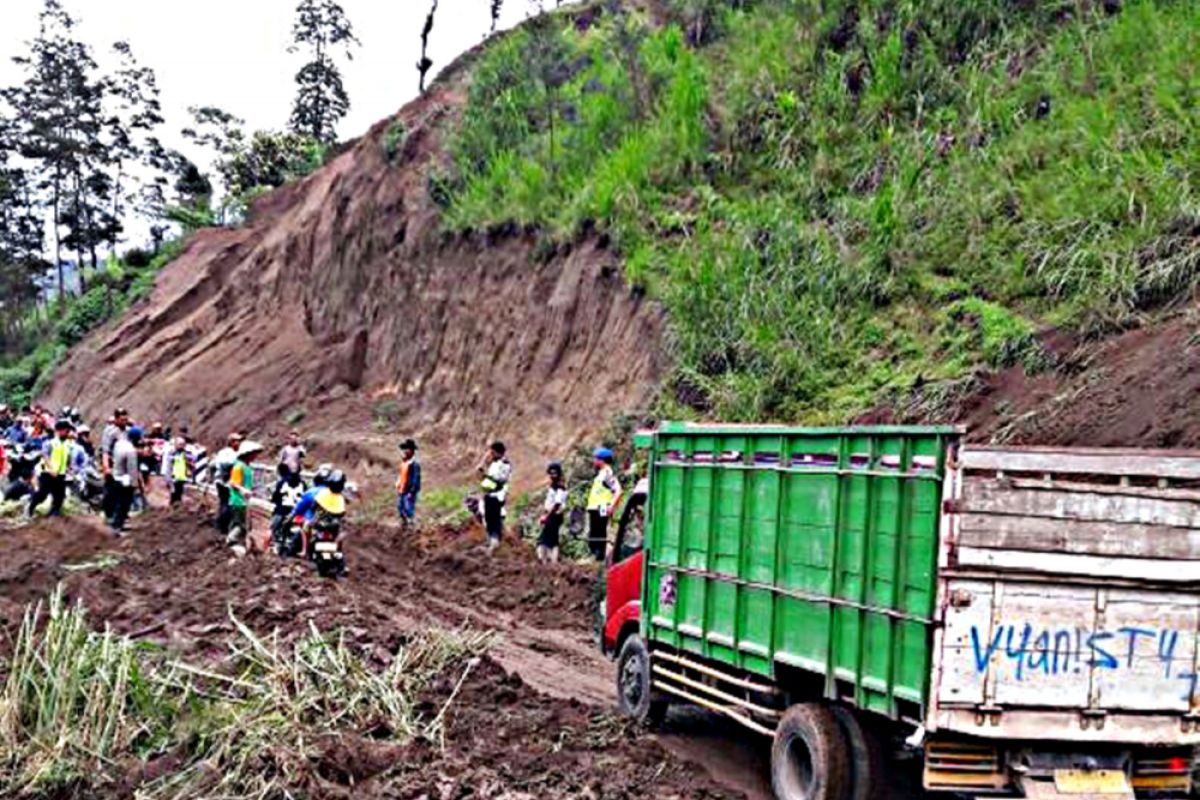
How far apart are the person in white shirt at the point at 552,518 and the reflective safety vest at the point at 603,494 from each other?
1.51m

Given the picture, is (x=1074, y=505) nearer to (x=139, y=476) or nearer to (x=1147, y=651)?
(x=1147, y=651)

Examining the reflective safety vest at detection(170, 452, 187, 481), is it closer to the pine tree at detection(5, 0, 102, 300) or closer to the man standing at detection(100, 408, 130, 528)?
the man standing at detection(100, 408, 130, 528)

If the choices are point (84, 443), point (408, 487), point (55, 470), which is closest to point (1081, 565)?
point (408, 487)

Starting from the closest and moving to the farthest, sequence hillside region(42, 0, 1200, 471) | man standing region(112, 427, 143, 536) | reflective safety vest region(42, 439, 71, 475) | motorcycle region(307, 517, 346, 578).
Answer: motorcycle region(307, 517, 346, 578)
hillside region(42, 0, 1200, 471)
man standing region(112, 427, 143, 536)
reflective safety vest region(42, 439, 71, 475)

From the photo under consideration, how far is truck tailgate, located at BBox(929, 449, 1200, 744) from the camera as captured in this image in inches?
251

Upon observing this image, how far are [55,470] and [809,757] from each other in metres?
15.4

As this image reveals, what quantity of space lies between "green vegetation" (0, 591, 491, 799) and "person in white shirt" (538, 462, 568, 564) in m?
7.67

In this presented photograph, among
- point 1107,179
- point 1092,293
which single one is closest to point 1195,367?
point 1092,293

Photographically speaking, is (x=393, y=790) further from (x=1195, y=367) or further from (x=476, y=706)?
(x=1195, y=367)

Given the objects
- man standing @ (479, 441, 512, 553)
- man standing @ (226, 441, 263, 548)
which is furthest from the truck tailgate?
man standing @ (226, 441, 263, 548)

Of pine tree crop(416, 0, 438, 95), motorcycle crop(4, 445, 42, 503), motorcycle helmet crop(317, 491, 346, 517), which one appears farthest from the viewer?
pine tree crop(416, 0, 438, 95)

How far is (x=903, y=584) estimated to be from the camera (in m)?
6.71

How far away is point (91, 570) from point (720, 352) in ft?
30.7

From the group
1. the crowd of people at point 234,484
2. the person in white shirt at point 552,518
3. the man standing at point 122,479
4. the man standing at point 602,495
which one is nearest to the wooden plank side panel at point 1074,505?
the crowd of people at point 234,484
